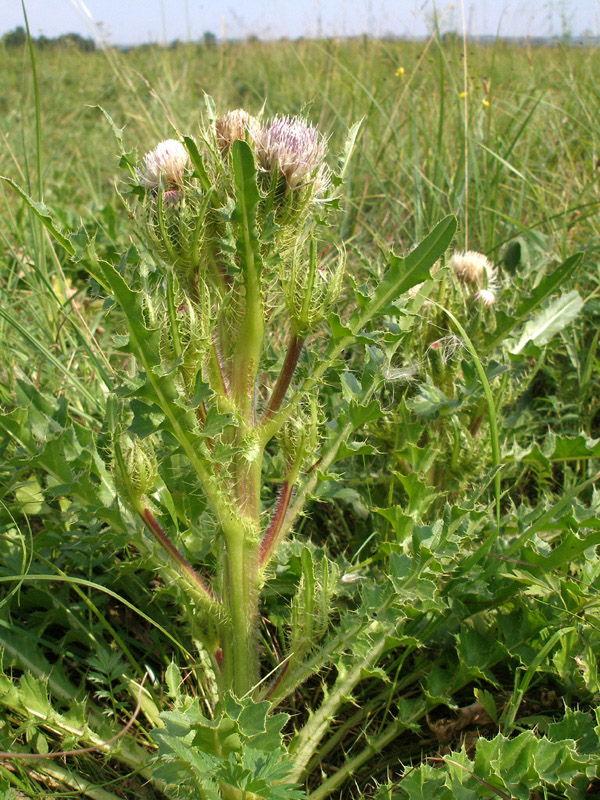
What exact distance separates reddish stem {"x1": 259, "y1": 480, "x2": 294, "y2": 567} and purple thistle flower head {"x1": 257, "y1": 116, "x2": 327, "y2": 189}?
728 millimetres

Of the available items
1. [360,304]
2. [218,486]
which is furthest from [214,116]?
[218,486]

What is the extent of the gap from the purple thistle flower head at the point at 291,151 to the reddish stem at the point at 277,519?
2.39 feet

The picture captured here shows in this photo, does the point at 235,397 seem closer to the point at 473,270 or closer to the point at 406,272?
the point at 406,272

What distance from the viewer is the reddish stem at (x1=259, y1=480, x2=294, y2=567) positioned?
5.39 feet

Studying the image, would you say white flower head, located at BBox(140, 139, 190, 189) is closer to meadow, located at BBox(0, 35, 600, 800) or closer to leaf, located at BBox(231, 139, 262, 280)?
meadow, located at BBox(0, 35, 600, 800)

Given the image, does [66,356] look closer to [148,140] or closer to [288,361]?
[288,361]

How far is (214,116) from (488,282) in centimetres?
117

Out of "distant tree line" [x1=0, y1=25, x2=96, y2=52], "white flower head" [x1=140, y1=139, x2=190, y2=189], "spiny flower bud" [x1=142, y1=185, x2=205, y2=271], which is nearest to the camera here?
"spiny flower bud" [x1=142, y1=185, x2=205, y2=271]

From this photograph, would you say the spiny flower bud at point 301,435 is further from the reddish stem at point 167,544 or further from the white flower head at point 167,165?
the white flower head at point 167,165

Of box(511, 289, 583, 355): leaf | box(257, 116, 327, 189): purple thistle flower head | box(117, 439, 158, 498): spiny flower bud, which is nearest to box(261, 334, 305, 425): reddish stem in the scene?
box(117, 439, 158, 498): spiny flower bud

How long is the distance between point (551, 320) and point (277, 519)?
1340 mm

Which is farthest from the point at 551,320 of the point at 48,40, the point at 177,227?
the point at 48,40

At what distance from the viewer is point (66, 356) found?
8.49 ft

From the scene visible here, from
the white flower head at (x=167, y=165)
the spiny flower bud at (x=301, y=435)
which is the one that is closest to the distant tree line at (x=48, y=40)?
the white flower head at (x=167, y=165)
